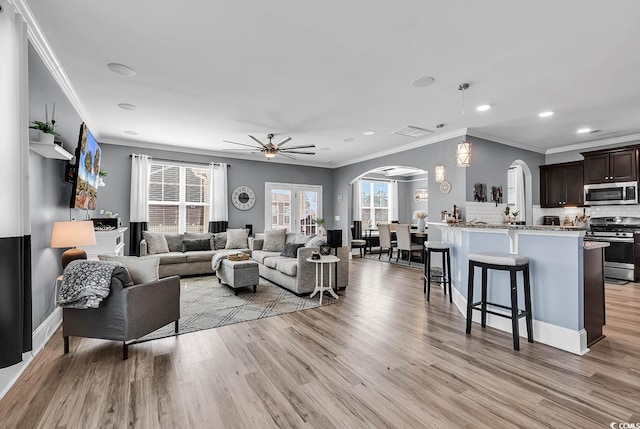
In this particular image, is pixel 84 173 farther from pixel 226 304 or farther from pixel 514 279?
pixel 514 279

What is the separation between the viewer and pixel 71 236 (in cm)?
318

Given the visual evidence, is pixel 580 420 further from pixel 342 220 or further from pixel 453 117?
pixel 342 220

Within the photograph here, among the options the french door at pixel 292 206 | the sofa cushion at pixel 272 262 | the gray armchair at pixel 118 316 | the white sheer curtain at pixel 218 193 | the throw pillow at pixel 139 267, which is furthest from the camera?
the french door at pixel 292 206

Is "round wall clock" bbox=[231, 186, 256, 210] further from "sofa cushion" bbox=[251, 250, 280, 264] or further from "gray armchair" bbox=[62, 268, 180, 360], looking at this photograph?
"gray armchair" bbox=[62, 268, 180, 360]

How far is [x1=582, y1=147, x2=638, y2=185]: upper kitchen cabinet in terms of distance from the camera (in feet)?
19.0

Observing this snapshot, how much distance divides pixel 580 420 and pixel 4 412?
3.60 m

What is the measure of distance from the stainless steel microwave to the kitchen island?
13.7 ft

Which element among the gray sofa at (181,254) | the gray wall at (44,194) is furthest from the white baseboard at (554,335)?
the gray sofa at (181,254)

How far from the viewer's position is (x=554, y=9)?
91.5 inches

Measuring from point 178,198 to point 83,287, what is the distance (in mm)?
4997

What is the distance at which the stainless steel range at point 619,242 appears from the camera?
5.67 meters

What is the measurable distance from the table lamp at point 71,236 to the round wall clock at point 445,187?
5.72m

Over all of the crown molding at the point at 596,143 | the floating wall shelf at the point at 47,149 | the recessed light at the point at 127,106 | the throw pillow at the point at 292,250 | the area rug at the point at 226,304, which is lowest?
the area rug at the point at 226,304

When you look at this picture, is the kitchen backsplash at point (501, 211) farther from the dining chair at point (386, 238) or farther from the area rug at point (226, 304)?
the area rug at point (226, 304)
